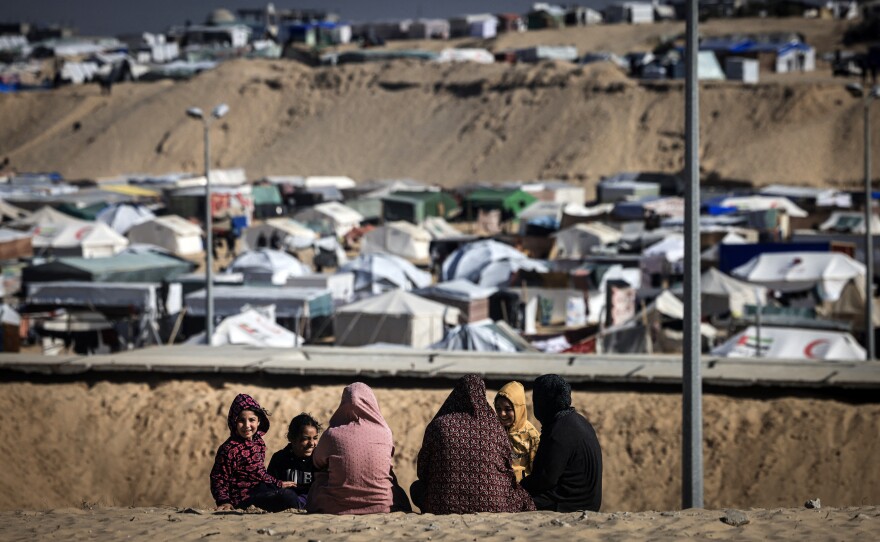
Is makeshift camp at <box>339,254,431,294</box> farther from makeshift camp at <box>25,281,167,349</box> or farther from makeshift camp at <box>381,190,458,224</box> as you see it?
makeshift camp at <box>381,190,458,224</box>

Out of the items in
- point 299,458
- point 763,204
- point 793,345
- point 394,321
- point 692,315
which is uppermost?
point 763,204

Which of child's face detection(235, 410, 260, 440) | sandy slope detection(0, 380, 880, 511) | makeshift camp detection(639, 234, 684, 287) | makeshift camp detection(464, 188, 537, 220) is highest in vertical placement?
makeshift camp detection(464, 188, 537, 220)

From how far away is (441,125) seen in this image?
7700 cm

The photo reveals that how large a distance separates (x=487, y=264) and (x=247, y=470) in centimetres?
2283

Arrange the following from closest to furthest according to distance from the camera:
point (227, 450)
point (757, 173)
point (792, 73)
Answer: point (227, 450) < point (757, 173) < point (792, 73)

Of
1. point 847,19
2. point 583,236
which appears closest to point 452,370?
point 583,236

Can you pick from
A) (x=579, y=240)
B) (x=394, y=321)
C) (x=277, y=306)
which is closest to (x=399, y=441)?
(x=394, y=321)

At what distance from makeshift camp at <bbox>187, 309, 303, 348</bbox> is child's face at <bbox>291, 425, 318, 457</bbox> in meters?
13.1

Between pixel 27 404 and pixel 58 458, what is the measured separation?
1.29 meters

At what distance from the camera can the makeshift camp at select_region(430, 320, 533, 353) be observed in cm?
2119

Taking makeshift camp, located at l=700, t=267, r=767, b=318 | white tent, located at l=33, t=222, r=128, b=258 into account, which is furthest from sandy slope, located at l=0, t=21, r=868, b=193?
makeshift camp, located at l=700, t=267, r=767, b=318

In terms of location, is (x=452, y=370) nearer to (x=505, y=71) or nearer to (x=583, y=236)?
(x=583, y=236)

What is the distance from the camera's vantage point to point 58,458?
54.6 ft

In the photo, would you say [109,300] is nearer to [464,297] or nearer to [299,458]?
[464,297]
